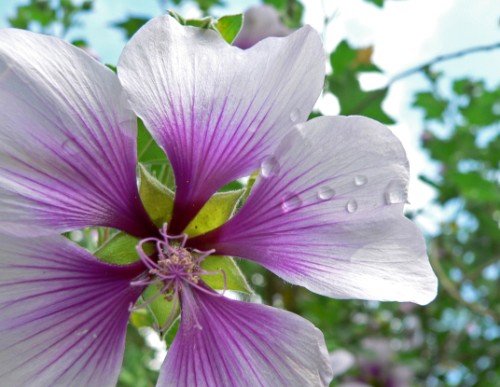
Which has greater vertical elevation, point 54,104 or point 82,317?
point 54,104

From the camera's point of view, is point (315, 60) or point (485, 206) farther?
point (485, 206)

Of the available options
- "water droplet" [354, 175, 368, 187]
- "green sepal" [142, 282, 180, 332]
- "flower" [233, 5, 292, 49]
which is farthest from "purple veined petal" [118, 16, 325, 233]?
"flower" [233, 5, 292, 49]

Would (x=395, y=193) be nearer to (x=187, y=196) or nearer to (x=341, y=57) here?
(x=187, y=196)

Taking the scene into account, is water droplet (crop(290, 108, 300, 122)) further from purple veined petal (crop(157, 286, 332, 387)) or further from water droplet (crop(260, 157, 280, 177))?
purple veined petal (crop(157, 286, 332, 387))

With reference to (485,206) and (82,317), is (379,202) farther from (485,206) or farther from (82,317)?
(485,206)

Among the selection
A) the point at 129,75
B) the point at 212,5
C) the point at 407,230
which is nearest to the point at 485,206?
the point at 212,5

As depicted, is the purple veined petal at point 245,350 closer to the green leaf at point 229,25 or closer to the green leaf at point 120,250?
the green leaf at point 120,250

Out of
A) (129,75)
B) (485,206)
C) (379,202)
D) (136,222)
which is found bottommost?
(485,206)
